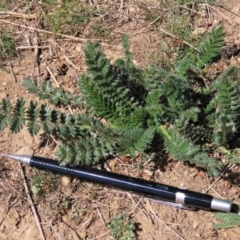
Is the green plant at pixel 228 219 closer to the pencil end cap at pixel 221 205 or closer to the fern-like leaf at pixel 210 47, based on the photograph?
the pencil end cap at pixel 221 205

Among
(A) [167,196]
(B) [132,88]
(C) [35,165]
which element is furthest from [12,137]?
(A) [167,196]

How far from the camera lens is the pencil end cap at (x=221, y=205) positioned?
2.61 meters

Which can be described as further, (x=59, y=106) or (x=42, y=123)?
(x=59, y=106)

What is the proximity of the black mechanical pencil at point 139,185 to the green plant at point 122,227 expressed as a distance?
0.12 meters

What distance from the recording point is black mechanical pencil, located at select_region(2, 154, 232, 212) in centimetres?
263

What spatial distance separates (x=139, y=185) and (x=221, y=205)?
333 mm

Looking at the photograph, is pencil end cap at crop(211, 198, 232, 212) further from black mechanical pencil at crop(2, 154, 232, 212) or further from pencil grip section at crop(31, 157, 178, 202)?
pencil grip section at crop(31, 157, 178, 202)

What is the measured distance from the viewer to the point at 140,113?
277cm

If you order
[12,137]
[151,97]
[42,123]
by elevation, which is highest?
[151,97]

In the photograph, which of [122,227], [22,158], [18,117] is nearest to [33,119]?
[18,117]

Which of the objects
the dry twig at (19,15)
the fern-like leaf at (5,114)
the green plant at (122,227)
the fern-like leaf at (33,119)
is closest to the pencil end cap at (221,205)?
the green plant at (122,227)

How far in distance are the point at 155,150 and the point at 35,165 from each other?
1.64 feet

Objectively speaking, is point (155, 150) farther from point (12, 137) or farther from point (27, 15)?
point (27, 15)

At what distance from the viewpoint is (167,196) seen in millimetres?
2670
